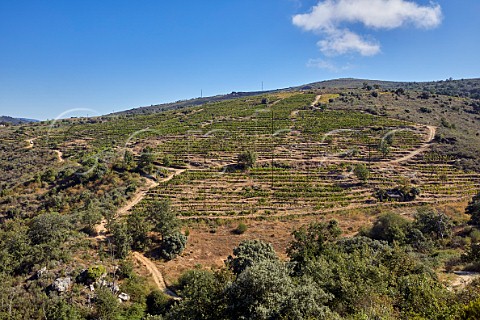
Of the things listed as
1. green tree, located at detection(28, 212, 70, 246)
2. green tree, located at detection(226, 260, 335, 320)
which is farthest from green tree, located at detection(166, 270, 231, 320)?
green tree, located at detection(28, 212, 70, 246)

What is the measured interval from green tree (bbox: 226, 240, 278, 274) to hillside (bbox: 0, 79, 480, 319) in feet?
0.44

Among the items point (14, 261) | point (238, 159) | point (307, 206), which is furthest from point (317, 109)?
point (14, 261)

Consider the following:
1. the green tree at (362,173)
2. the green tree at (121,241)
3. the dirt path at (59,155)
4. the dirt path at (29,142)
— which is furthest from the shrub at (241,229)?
the dirt path at (29,142)

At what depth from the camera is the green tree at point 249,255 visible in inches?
800

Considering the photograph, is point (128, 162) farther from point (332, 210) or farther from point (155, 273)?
point (332, 210)

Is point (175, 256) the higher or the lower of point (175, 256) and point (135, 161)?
the lower

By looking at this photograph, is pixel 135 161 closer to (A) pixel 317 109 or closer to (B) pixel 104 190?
(B) pixel 104 190

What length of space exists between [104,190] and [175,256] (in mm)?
19574

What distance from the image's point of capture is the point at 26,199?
126ft

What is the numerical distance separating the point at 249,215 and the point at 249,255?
13.5 meters

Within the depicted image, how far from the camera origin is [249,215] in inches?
1361

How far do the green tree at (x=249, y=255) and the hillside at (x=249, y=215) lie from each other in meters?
0.14

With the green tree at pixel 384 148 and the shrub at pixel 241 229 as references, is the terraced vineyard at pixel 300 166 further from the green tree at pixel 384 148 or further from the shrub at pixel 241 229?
the shrub at pixel 241 229

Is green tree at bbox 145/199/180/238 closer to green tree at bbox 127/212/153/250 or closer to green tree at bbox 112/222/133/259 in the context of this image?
green tree at bbox 127/212/153/250
